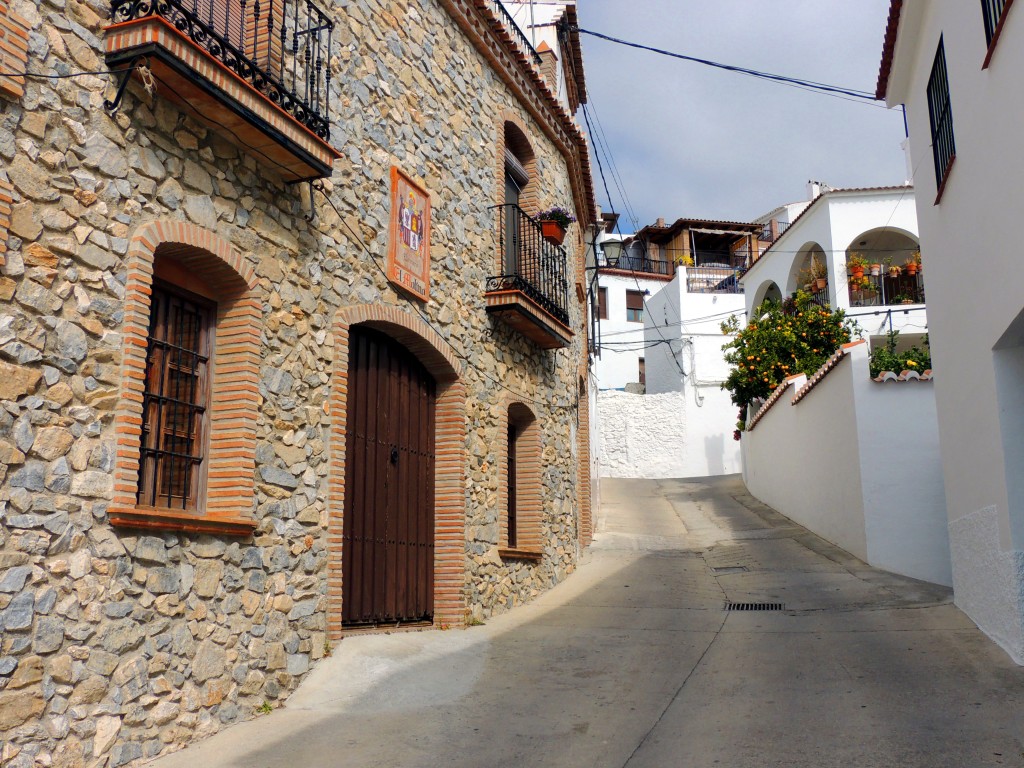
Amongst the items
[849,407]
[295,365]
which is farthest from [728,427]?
[295,365]

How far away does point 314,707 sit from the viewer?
664cm

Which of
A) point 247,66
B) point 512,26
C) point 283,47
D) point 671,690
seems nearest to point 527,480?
point 671,690

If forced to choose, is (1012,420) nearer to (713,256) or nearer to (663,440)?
(663,440)

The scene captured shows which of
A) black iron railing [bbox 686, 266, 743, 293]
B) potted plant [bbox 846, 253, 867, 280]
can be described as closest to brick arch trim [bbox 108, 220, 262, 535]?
potted plant [bbox 846, 253, 867, 280]

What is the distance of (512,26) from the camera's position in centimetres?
1227

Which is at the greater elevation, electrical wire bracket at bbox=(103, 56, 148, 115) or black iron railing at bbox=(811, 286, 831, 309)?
black iron railing at bbox=(811, 286, 831, 309)

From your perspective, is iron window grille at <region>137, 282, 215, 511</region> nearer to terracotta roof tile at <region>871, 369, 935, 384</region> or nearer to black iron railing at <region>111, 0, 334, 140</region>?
black iron railing at <region>111, 0, 334, 140</region>

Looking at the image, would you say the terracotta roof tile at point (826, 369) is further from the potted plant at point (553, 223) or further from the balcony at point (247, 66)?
the balcony at point (247, 66)

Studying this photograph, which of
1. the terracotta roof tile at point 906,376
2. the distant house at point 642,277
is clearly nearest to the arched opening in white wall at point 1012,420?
the terracotta roof tile at point 906,376

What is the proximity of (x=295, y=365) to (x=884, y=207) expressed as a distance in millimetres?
19100

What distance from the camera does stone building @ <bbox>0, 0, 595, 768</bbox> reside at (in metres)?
5.13

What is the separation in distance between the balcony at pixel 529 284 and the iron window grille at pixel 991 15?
17.2 feet

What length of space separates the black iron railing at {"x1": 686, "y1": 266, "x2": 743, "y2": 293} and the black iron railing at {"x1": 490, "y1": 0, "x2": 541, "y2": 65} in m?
20.2

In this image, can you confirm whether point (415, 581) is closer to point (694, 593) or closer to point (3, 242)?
point (694, 593)
